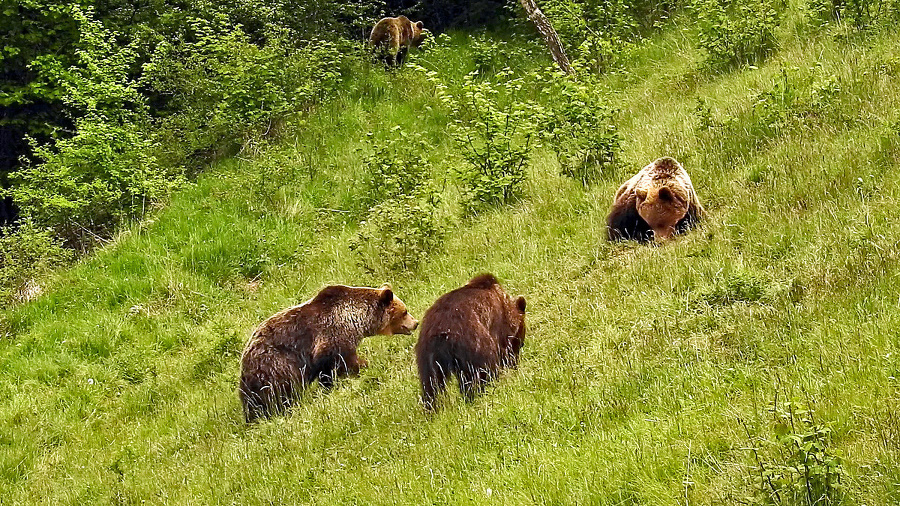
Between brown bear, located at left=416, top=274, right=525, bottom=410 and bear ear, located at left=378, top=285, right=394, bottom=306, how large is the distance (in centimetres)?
142

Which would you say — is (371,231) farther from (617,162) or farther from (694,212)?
(694,212)

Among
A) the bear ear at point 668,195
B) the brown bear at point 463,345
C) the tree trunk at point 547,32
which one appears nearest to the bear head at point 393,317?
the brown bear at point 463,345

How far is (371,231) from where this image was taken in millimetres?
10711

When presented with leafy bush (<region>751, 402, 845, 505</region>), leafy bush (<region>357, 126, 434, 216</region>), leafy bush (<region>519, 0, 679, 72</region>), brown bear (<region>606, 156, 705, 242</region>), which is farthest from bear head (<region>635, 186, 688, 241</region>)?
leafy bush (<region>519, 0, 679, 72</region>)

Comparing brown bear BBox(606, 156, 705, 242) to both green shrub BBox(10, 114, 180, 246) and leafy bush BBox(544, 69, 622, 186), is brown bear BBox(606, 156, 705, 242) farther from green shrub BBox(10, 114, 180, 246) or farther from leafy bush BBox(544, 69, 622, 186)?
green shrub BBox(10, 114, 180, 246)

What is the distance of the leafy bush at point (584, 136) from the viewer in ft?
33.7

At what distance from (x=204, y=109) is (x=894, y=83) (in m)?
11.8

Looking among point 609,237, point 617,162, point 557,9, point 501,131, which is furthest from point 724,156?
point 557,9

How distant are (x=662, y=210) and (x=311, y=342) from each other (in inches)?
136

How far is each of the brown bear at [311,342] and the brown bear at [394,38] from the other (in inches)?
400

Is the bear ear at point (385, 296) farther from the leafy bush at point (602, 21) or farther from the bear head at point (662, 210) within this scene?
the leafy bush at point (602, 21)

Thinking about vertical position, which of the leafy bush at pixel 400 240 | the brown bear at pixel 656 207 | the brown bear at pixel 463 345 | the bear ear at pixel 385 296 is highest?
the brown bear at pixel 656 207

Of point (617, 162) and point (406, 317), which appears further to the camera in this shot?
point (617, 162)

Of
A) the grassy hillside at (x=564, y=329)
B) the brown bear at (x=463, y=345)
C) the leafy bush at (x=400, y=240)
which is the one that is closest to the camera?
the grassy hillside at (x=564, y=329)
